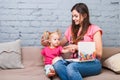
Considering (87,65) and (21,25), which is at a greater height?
(21,25)

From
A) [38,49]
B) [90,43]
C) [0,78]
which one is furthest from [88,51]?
[0,78]

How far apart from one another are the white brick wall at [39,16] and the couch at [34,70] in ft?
0.81

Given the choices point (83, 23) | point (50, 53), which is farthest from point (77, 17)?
point (50, 53)

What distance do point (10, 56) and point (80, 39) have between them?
2.46 feet

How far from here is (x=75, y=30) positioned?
2635 mm

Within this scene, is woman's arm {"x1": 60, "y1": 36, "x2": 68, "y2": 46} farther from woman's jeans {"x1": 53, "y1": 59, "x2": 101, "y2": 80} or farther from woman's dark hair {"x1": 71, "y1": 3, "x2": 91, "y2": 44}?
woman's jeans {"x1": 53, "y1": 59, "x2": 101, "y2": 80}

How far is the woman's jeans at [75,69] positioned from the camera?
2241 millimetres

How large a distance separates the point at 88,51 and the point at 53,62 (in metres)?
0.38

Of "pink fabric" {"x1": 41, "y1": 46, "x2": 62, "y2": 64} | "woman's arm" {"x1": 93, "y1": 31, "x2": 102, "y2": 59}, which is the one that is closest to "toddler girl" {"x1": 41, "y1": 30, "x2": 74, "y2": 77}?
"pink fabric" {"x1": 41, "y1": 46, "x2": 62, "y2": 64}

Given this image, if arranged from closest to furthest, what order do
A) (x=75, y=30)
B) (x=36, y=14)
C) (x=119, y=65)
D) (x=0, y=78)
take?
(x=0, y=78) < (x=119, y=65) < (x=75, y=30) < (x=36, y=14)

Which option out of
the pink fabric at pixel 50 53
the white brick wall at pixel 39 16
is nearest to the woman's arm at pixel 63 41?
the pink fabric at pixel 50 53

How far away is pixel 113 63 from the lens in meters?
2.47

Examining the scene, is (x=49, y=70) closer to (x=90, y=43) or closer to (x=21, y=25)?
(x=90, y=43)

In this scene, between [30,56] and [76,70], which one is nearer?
[76,70]
